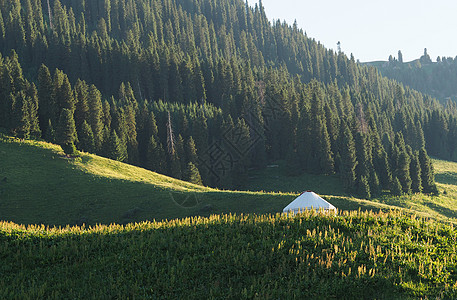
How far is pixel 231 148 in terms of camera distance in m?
93.9

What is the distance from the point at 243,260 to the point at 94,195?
122 feet

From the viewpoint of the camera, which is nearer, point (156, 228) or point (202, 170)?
point (156, 228)

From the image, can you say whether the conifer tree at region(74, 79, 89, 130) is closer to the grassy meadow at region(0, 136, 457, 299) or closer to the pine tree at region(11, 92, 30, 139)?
the pine tree at region(11, 92, 30, 139)

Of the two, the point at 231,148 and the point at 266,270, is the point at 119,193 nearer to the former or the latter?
the point at 266,270

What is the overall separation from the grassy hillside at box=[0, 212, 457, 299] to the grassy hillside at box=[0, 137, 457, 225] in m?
23.4

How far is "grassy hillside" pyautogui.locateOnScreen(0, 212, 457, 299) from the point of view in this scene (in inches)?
477

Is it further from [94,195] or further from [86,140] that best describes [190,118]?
[94,195]

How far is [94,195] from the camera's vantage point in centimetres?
Answer: 4631

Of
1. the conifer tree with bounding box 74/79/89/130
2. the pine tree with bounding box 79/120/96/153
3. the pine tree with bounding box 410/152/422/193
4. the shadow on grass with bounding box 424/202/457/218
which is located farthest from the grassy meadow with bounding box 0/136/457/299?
the pine tree with bounding box 410/152/422/193

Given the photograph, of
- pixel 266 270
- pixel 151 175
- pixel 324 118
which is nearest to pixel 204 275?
pixel 266 270

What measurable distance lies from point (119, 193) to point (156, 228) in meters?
30.6

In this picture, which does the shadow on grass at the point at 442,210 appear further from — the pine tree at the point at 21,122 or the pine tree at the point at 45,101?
the pine tree at the point at 45,101

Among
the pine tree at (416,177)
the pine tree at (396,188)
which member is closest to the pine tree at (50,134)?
the pine tree at (396,188)

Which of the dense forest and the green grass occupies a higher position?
the dense forest
